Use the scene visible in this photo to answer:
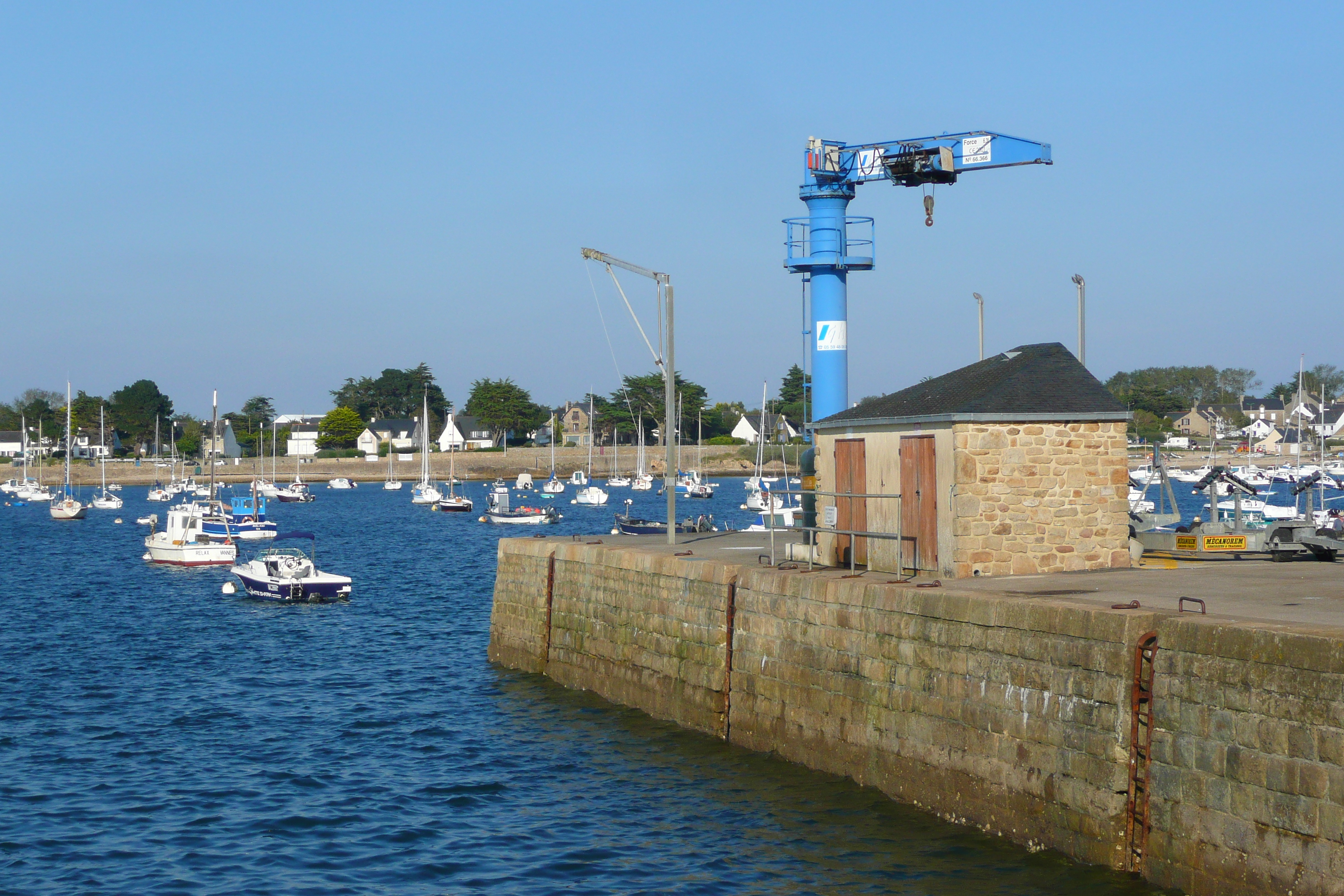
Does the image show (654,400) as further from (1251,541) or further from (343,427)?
(1251,541)

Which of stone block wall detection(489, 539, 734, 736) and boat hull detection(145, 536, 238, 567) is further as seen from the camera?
boat hull detection(145, 536, 238, 567)

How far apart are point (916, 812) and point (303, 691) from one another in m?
17.2

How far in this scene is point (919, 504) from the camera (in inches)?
795

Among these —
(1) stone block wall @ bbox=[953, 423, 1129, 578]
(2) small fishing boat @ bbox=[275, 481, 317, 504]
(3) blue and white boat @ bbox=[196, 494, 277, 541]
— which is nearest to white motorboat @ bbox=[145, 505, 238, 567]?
(3) blue and white boat @ bbox=[196, 494, 277, 541]

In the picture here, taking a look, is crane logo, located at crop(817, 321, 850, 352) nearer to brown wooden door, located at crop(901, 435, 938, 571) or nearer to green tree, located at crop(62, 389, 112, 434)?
brown wooden door, located at crop(901, 435, 938, 571)

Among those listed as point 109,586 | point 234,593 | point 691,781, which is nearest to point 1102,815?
point 691,781

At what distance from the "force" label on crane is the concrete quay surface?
1298 centimetres

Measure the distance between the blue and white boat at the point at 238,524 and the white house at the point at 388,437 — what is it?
107 meters

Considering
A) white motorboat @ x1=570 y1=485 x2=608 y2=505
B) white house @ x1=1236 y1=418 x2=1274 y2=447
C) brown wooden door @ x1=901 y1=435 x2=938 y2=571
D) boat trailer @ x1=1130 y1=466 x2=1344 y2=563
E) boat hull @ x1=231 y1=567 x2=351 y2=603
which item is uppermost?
white house @ x1=1236 y1=418 x2=1274 y2=447

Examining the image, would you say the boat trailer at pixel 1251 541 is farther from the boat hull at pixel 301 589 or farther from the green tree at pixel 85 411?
the green tree at pixel 85 411

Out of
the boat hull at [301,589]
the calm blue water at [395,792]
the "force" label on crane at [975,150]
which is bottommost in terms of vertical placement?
the calm blue water at [395,792]

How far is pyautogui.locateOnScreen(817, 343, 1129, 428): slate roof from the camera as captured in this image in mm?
19531

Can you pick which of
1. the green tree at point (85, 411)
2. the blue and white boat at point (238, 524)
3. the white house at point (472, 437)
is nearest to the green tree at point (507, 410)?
the white house at point (472, 437)

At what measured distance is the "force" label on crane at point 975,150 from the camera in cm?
3094
